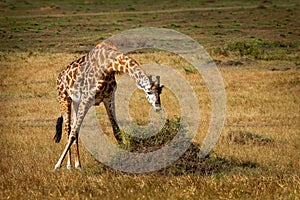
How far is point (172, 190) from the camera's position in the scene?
7184mm

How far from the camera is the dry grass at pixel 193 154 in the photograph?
24.0ft

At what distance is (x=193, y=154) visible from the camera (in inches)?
372

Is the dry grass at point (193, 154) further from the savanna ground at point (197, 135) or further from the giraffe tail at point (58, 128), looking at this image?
the giraffe tail at point (58, 128)

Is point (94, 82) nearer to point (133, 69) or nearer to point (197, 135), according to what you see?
point (133, 69)

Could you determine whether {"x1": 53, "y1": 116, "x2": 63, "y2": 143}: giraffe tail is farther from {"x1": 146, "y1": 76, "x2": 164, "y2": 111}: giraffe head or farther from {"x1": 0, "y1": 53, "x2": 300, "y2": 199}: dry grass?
{"x1": 146, "y1": 76, "x2": 164, "y2": 111}: giraffe head

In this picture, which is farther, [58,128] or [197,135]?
[197,135]

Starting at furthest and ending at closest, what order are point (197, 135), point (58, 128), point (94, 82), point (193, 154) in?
1. point (197, 135)
2. point (58, 128)
3. point (94, 82)
4. point (193, 154)

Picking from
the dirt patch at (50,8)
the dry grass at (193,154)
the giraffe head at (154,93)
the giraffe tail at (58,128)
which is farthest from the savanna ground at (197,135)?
the dirt patch at (50,8)

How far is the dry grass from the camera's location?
7.30 m

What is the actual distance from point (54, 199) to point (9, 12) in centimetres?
7459

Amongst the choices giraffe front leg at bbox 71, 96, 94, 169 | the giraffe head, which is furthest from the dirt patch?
the giraffe head

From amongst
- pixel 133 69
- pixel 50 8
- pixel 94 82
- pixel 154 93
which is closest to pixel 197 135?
pixel 94 82

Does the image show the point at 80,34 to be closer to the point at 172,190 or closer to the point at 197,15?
the point at 197,15

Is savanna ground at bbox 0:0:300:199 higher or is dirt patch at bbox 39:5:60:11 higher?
savanna ground at bbox 0:0:300:199
